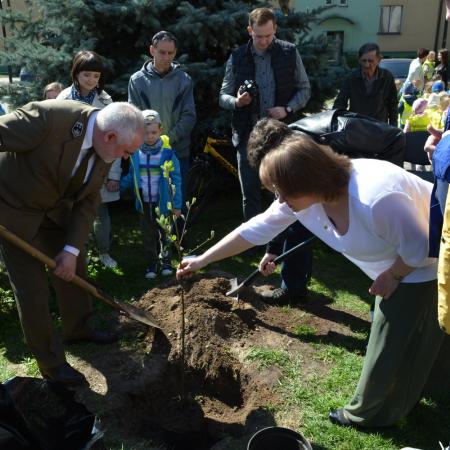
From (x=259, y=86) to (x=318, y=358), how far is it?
275 cm

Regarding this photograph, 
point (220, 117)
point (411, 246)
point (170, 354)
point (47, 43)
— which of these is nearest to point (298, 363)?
point (170, 354)

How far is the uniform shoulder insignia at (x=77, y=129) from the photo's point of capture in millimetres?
2824

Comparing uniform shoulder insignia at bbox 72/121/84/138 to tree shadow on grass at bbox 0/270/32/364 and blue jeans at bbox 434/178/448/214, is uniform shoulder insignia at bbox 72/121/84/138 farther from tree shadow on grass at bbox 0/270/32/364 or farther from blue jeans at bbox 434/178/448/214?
blue jeans at bbox 434/178/448/214

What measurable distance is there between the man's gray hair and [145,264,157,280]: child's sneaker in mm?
2352

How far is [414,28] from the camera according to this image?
1414 inches

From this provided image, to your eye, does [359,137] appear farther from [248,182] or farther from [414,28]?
[414,28]

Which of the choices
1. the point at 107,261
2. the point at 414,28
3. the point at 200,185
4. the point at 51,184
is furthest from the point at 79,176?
the point at 414,28

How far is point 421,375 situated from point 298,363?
3.20ft

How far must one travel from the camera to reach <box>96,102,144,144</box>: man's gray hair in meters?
2.75

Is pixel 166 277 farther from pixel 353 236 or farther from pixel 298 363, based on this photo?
pixel 353 236

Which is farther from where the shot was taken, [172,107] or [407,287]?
[172,107]

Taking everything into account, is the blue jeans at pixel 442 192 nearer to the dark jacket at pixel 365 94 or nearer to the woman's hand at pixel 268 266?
the woman's hand at pixel 268 266

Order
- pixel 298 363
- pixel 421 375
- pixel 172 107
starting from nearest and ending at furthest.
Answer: pixel 421 375, pixel 298 363, pixel 172 107

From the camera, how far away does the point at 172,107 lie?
521 cm
